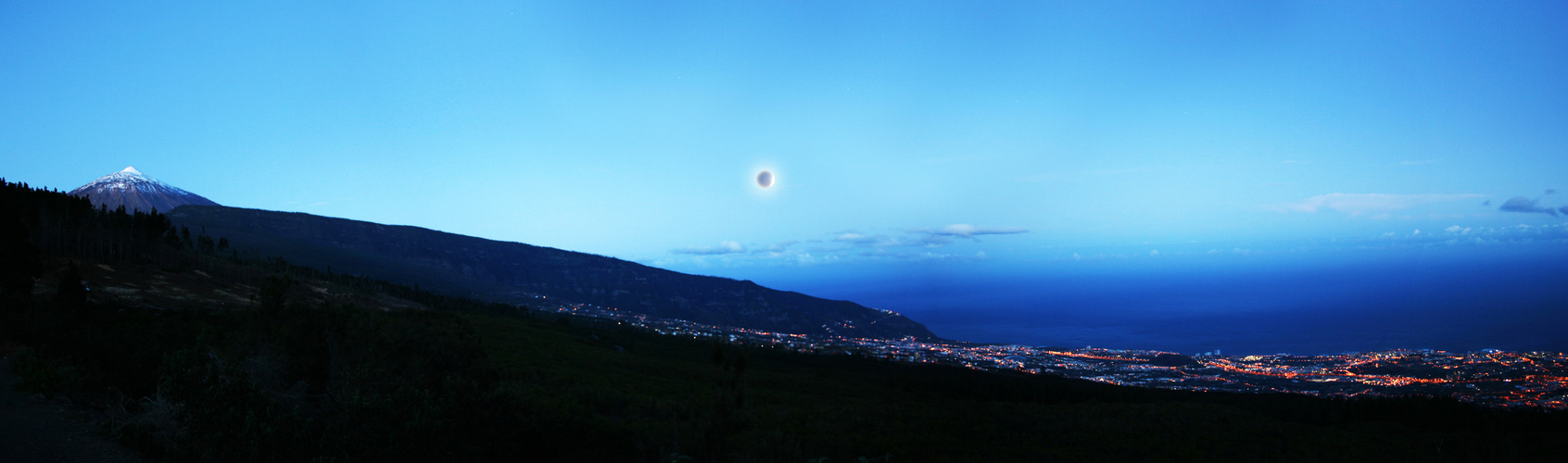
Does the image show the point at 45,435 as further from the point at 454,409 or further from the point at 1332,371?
the point at 1332,371

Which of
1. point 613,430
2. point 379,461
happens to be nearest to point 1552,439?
point 613,430

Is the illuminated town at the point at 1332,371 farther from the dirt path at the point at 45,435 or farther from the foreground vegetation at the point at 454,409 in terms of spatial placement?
the dirt path at the point at 45,435

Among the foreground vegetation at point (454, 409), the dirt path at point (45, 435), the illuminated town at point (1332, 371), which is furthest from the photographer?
the illuminated town at point (1332, 371)

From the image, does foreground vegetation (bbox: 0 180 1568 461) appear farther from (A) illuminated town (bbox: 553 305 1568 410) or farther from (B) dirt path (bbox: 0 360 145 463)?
(A) illuminated town (bbox: 553 305 1568 410)

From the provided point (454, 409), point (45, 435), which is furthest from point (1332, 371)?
point (45, 435)

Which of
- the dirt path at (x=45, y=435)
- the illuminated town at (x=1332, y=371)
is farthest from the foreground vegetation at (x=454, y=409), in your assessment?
the illuminated town at (x=1332, y=371)

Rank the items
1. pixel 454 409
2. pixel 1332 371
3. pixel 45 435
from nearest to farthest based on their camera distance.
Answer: pixel 45 435
pixel 454 409
pixel 1332 371
